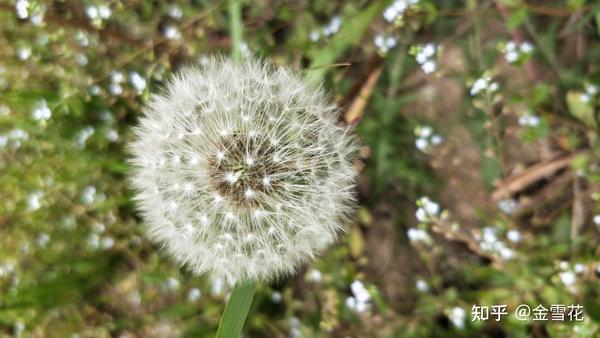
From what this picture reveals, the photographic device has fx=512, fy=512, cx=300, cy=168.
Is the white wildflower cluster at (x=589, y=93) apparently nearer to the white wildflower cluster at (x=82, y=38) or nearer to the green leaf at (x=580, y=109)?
the green leaf at (x=580, y=109)

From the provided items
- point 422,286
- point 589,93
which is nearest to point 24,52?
point 422,286

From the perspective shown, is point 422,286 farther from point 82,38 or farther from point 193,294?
point 82,38

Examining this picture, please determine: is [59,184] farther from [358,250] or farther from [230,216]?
[358,250]

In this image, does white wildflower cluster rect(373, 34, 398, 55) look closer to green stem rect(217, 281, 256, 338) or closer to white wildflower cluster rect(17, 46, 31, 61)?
green stem rect(217, 281, 256, 338)

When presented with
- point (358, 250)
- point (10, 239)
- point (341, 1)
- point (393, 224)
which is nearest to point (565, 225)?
point (393, 224)

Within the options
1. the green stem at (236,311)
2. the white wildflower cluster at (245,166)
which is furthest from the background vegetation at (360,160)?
the green stem at (236,311)

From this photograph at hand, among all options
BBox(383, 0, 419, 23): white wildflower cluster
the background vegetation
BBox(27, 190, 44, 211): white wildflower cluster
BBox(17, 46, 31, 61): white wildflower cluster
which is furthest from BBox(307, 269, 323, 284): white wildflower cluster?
BBox(17, 46, 31, 61): white wildflower cluster
